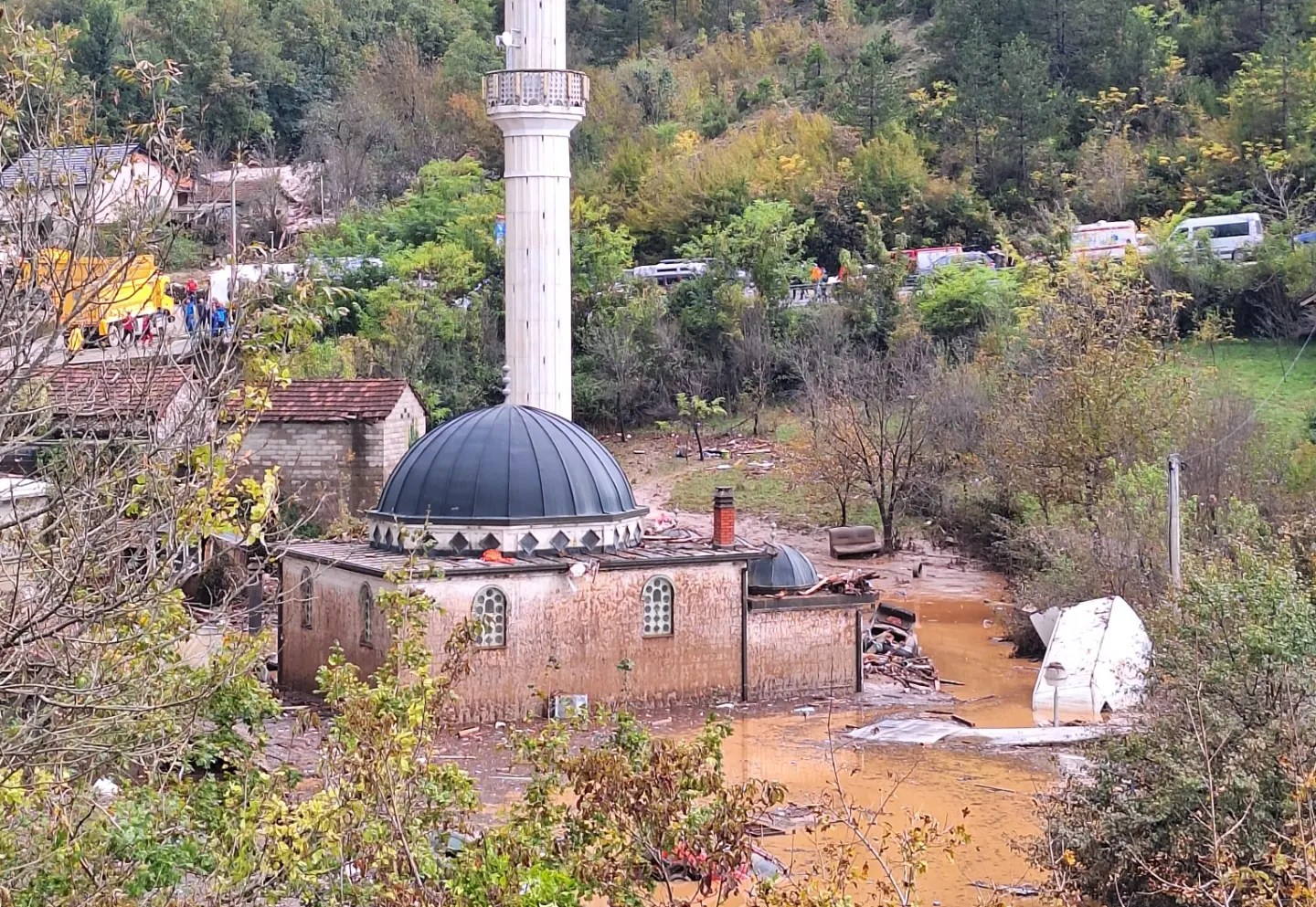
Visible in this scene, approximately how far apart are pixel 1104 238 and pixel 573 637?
29879mm

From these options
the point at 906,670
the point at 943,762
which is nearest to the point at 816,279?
the point at 906,670

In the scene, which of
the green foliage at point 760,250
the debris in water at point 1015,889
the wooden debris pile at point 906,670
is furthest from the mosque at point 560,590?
the green foliage at point 760,250

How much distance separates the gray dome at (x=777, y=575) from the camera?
2331 cm

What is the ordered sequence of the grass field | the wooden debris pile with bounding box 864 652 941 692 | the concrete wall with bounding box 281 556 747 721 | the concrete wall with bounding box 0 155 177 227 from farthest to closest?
1. the grass field
2. the wooden debris pile with bounding box 864 652 941 692
3. the concrete wall with bounding box 281 556 747 721
4. the concrete wall with bounding box 0 155 177 227

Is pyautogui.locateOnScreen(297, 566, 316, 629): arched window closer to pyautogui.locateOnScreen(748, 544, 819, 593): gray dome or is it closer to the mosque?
the mosque

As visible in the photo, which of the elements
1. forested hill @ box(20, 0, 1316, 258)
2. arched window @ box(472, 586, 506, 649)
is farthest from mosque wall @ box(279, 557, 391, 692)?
forested hill @ box(20, 0, 1316, 258)

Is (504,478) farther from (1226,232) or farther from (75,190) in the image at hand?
(1226,232)

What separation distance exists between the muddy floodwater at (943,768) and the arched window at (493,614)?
115 inches

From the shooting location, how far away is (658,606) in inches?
866

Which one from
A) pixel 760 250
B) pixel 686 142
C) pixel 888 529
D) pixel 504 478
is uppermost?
pixel 686 142

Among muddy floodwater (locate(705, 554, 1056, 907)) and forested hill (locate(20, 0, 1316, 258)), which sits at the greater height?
forested hill (locate(20, 0, 1316, 258))

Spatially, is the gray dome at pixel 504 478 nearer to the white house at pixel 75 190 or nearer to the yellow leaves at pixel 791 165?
the white house at pixel 75 190

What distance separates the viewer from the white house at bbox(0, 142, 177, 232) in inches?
295

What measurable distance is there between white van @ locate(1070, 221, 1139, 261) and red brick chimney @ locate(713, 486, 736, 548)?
24236mm
